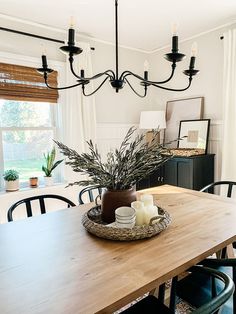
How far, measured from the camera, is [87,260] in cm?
105

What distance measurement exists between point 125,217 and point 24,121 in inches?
89.1

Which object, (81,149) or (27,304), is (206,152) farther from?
(27,304)

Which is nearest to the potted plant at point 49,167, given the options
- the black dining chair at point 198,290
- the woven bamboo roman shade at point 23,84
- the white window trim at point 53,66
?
the white window trim at point 53,66

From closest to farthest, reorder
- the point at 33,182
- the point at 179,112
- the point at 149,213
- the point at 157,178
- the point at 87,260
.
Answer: the point at 87,260
the point at 149,213
the point at 33,182
the point at 157,178
the point at 179,112

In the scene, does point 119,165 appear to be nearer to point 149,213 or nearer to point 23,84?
point 149,213

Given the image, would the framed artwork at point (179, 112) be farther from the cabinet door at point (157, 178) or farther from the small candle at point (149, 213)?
the small candle at point (149, 213)

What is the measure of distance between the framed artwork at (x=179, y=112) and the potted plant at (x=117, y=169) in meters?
2.27

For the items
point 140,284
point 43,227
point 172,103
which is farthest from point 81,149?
point 140,284

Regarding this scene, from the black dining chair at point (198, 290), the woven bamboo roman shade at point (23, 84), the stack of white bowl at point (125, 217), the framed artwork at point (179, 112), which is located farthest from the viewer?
the framed artwork at point (179, 112)

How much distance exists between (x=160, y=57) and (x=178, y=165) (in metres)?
1.81

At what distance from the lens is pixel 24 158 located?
311 centimetres

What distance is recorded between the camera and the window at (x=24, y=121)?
2.86 meters

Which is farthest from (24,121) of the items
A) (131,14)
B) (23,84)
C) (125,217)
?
(125,217)

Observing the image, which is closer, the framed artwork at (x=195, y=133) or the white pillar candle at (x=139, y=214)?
the white pillar candle at (x=139, y=214)
